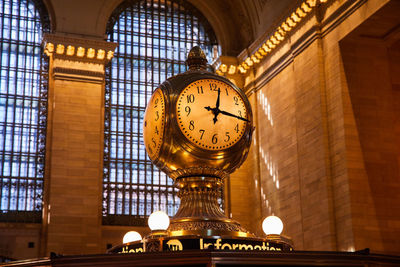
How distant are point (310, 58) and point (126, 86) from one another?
23.4 feet

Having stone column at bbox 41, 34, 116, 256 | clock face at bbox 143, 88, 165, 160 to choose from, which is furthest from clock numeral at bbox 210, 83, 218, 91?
stone column at bbox 41, 34, 116, 256

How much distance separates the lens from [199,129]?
305 centimetres

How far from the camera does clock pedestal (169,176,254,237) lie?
288 cm

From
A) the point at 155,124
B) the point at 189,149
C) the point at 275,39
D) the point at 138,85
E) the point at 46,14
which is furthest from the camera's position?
the point at 138,85

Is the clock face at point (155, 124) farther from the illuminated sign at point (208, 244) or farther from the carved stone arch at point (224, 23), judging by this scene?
the carved stone arch at point (224, 23)

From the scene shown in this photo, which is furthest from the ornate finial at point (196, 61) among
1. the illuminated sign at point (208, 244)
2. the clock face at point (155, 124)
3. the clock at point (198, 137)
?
the illuminated sign at point (208, 244)

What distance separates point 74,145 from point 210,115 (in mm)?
18319

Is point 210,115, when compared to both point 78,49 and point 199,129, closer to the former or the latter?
point 199,129

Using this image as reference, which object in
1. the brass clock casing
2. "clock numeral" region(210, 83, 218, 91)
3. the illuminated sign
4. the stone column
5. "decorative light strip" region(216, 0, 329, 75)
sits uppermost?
"decorative light strip" region(216, 0, 329, 75)

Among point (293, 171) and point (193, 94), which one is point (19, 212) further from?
point (193, 94)

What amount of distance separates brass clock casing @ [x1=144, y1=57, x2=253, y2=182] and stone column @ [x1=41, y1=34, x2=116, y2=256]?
56.0 ft

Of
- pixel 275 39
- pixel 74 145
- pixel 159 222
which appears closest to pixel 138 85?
pixel 74 145

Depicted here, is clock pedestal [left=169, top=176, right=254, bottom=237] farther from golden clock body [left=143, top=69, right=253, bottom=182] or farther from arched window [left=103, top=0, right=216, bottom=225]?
arched window [left=103, top=0, right=216, bottom=225]

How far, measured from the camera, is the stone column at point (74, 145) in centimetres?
1995
